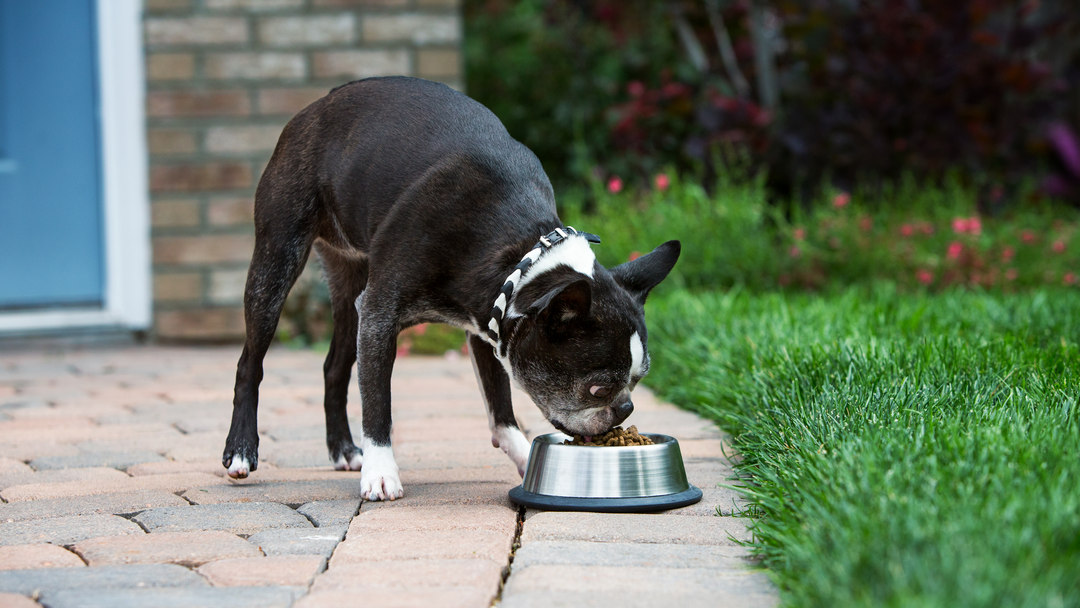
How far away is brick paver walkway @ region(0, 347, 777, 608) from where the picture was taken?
214 centimetres

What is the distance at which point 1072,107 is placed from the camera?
28.3ft

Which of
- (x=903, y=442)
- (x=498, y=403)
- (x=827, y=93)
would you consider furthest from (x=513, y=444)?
(x=827, y=93)

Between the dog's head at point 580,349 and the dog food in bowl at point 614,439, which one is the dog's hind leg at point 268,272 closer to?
the dog's head at point 580,349

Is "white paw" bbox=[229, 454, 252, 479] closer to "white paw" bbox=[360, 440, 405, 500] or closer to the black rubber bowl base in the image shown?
"white paw" bbox=[360, 440, 405, 500]

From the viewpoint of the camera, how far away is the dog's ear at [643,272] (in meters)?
3.02

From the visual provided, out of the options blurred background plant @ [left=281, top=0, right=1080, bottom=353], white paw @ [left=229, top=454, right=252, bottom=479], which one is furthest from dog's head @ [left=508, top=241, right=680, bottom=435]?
blurred background plant @ [left=281, top=0, right=1080, bottom=353]

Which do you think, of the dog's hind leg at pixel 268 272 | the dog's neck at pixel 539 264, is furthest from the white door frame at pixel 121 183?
the dog's neck at pixel 539 264

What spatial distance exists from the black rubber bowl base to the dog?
0.79 feet

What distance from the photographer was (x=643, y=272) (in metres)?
3.04

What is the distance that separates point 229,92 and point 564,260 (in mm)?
4172

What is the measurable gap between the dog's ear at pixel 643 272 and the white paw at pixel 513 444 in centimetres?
58

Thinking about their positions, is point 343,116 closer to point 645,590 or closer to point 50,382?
point 645,590

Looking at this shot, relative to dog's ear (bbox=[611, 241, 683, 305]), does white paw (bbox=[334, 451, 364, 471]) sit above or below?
below

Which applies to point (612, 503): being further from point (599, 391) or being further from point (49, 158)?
point (49, 158)
